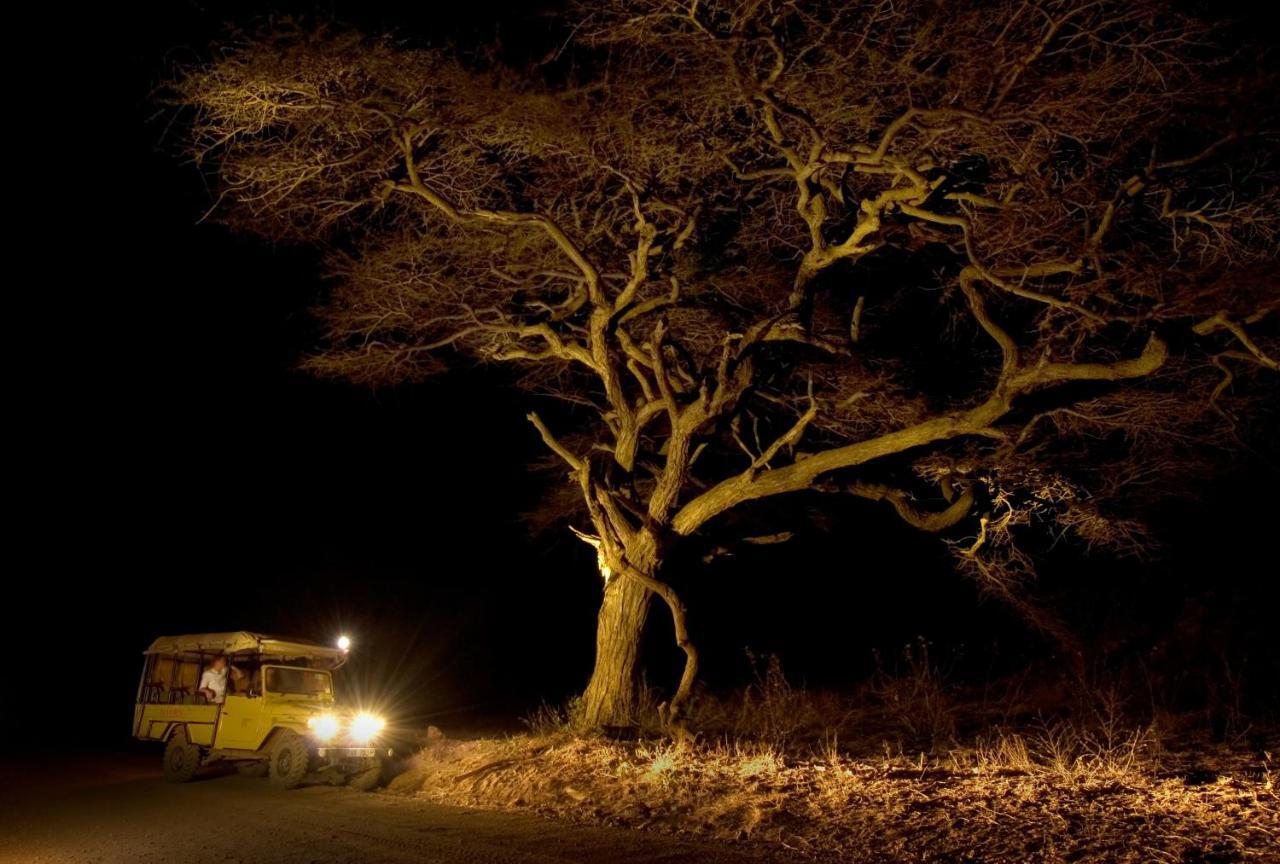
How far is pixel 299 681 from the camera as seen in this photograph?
16094mm

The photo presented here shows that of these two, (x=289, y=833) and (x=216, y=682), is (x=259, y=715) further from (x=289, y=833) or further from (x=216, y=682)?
(x=289, y=833)

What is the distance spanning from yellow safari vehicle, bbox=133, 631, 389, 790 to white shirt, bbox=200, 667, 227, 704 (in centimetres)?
11

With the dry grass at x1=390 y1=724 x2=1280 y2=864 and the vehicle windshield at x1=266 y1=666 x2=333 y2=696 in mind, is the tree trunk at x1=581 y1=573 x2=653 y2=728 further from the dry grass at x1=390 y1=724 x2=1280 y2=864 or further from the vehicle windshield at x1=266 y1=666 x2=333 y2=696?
the vehicle windshield at x1=266 y1=666 x2=333 y2=696

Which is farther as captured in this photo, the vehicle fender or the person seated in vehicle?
the person seated in vehicle

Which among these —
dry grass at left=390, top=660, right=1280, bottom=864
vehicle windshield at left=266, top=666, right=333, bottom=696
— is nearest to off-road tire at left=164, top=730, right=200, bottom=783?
vehicle windshield at left=266, top=666, right=333, bottom=696

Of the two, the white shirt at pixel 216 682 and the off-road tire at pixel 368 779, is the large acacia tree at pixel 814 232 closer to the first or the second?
the off-road tire at pixel 368 779

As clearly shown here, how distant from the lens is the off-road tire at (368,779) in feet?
45.2

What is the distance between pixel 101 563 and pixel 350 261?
35425mm

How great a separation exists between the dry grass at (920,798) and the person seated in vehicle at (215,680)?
202 inches

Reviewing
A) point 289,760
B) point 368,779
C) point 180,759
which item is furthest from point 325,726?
point 180,759

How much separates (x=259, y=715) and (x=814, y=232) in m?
9.97

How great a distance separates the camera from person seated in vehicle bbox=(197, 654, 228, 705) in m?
16.2

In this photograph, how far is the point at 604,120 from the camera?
12.6m

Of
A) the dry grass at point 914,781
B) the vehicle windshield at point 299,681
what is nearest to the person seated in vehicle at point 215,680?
the vehicle windshield at point 299,681
